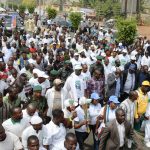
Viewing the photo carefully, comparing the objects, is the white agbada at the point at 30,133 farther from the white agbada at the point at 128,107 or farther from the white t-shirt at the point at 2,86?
the white t-shirt at the point at 2,86

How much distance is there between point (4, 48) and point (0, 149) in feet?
29.0

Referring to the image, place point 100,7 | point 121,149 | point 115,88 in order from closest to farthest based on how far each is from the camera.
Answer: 1. point 121,149
2. point 115,88
3. point 100,7

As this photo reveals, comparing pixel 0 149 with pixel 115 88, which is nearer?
pixel 0 149

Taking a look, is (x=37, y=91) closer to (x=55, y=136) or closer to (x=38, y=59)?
(x=55, y=136)

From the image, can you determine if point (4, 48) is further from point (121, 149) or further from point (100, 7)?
point (100, 7)

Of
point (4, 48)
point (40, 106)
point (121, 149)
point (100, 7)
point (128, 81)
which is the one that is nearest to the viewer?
point (121, 149)

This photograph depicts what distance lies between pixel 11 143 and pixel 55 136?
30.0 inches

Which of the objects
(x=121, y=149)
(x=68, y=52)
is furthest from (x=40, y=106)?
(x=68, y=52)

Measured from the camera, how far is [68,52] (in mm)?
14188

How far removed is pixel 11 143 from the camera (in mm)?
5547

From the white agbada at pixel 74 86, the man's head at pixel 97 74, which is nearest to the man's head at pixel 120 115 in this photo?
the white agbada at pixel 74 86

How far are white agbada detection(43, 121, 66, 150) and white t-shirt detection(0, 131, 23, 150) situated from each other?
0.51 metres

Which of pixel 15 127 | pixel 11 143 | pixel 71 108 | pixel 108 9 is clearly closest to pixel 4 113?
pixel 15 127

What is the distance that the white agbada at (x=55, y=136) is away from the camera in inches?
237
